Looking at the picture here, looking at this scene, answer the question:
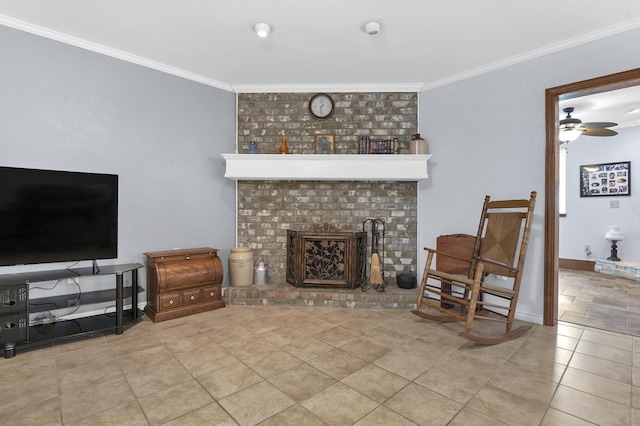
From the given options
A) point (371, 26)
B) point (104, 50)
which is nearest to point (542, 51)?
point (371, 26)

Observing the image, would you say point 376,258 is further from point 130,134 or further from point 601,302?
point 130,134

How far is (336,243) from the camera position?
3.46m

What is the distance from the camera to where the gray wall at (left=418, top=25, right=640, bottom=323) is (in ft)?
8.87

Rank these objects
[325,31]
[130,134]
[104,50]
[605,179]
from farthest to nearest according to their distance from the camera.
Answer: [605,179]
[130,134]
[104,50]
[325,31]

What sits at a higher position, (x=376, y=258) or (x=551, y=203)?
(x=551, y=203)

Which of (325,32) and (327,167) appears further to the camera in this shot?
(327,167)

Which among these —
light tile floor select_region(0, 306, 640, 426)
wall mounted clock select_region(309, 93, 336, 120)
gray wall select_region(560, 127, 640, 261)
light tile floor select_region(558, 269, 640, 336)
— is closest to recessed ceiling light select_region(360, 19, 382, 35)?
wall mounted clock select_region(309, 93, 336, 120)

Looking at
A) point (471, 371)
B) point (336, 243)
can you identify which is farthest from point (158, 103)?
point (471, 371)

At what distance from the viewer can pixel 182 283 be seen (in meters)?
2.96

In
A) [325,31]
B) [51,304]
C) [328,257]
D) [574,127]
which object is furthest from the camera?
[574,127]

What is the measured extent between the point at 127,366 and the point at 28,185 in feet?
5.56

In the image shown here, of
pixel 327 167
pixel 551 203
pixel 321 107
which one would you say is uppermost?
pixel 321 107

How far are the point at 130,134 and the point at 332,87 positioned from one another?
2.30m

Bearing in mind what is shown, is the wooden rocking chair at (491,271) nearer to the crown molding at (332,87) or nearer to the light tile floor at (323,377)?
the light tile floor at (323,377)
